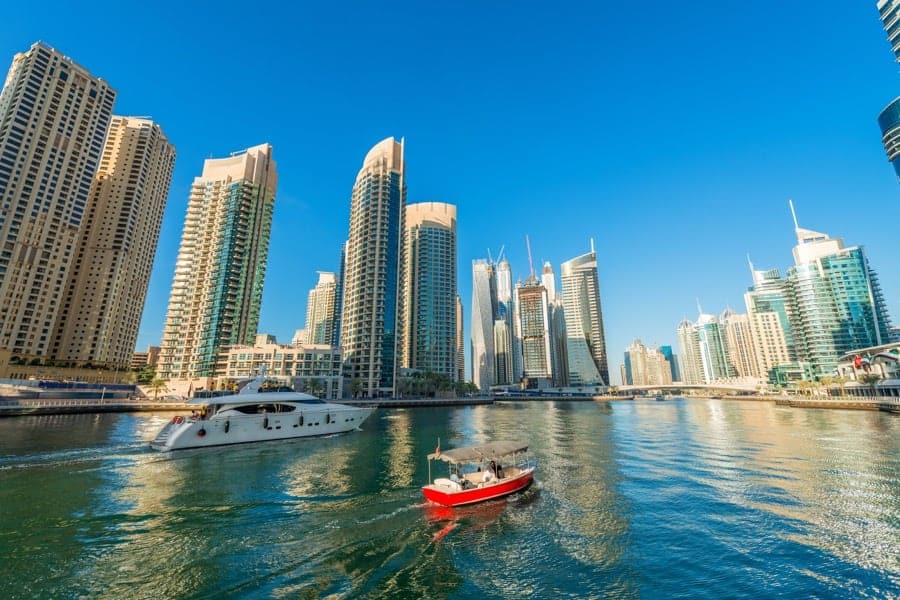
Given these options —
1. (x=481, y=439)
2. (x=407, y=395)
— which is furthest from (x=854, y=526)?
(x=407, y=395)

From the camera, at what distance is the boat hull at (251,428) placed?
129ft

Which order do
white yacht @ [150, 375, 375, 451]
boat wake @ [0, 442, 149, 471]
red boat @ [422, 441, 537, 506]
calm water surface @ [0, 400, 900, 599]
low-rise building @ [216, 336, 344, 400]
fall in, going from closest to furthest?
1. calm water surface @ [0, 400, 900, 599]
2. red boat @ [422, 441, 537, 506]
3. boat wake @ [0, 442, 149, 471]
4. white yacht @ [150, 375, 375, 451]
5. low-rise building @ [216, 336, 344, 400]

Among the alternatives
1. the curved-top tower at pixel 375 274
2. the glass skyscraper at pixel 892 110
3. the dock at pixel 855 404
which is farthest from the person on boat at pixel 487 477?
the glass skyscraper at pixel 892 110

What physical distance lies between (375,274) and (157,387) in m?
75.6

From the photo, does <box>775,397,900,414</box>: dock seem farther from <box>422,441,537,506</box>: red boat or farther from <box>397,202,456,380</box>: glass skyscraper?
<box>397,202,456,380</box>: glass skyscraper

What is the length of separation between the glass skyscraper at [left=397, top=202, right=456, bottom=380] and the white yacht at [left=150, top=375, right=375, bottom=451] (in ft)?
416

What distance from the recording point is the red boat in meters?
22.3

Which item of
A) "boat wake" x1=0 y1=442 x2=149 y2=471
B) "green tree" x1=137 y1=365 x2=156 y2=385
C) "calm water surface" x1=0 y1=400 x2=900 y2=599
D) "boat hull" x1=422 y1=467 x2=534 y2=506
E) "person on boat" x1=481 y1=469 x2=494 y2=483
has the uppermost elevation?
"green tree" x1=137 y1=365 x2=156 y2=385

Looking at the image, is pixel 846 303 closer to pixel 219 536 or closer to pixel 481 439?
pixel 481 439

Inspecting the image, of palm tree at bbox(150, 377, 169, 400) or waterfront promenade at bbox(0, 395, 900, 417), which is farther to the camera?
palm tree at bbox(150, 377, 169, 400)

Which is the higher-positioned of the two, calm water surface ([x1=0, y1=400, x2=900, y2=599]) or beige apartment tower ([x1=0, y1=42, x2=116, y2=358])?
beige apartment tower ([x1=0, y1=42, x2=116, y2=358])

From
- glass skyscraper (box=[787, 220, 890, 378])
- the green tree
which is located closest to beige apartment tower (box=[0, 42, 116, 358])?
the green tree

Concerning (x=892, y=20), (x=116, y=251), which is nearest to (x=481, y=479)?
(x=116, y=251)

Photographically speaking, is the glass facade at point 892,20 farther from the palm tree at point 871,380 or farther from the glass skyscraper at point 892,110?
the palm tree at point 871,380
